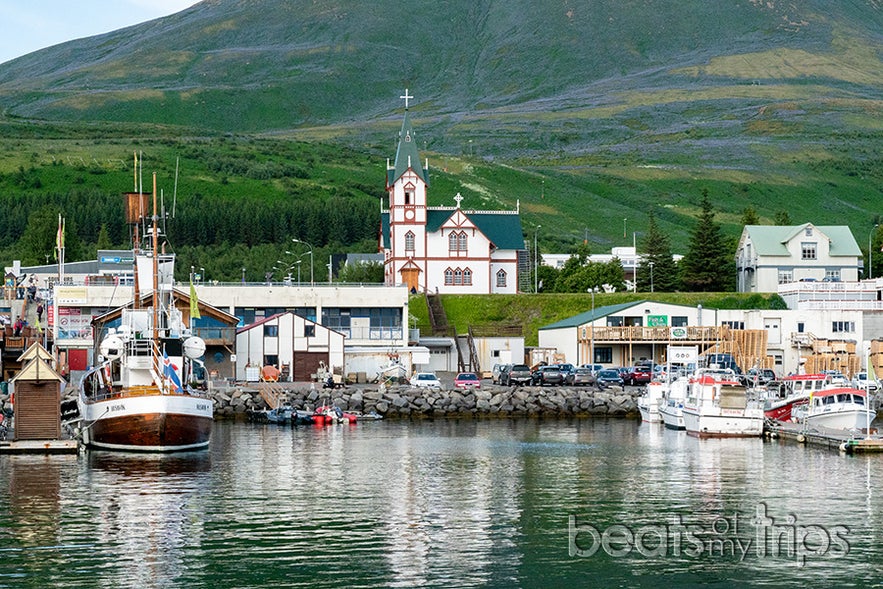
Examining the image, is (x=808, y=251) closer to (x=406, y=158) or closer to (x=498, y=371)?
(x=406, y=158)

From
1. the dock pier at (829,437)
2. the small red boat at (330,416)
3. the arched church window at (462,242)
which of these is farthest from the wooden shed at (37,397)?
the arched church window at (462,242)

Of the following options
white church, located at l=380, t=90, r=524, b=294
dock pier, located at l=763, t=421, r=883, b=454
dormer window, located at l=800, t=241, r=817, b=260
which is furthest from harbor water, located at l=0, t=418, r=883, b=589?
dormer window, located at l=800, t=241, r=817, b=260

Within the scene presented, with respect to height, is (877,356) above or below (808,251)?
below

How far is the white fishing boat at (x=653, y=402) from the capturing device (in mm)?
78250

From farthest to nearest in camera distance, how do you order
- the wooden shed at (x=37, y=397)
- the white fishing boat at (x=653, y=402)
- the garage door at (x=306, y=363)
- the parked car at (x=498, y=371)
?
1. the parked car at (x=498, y=371)
2. the garage door at (x=306, y=363)
3. the white fishing boat at (x=653, y=402)
4. the wooden shed at (x=37, y=397)

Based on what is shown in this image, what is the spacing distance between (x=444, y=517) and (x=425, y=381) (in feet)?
156

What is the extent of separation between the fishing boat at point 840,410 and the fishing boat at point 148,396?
2843 cm

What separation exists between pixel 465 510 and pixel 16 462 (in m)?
20.0

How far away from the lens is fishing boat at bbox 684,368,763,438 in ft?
225

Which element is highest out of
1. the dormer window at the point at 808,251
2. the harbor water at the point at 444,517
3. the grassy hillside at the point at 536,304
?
the dormer window at the point at 808,251

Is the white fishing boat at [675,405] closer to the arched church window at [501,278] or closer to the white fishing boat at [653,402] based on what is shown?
the white fishing boat at [653,402]

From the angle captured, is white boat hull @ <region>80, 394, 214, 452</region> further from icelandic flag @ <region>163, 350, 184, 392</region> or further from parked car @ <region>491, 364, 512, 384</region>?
parked car @ <region>491, 364, 512, 384</region>

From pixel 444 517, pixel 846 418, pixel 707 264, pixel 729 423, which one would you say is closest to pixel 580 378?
pixel 729 423

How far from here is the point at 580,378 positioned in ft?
296
